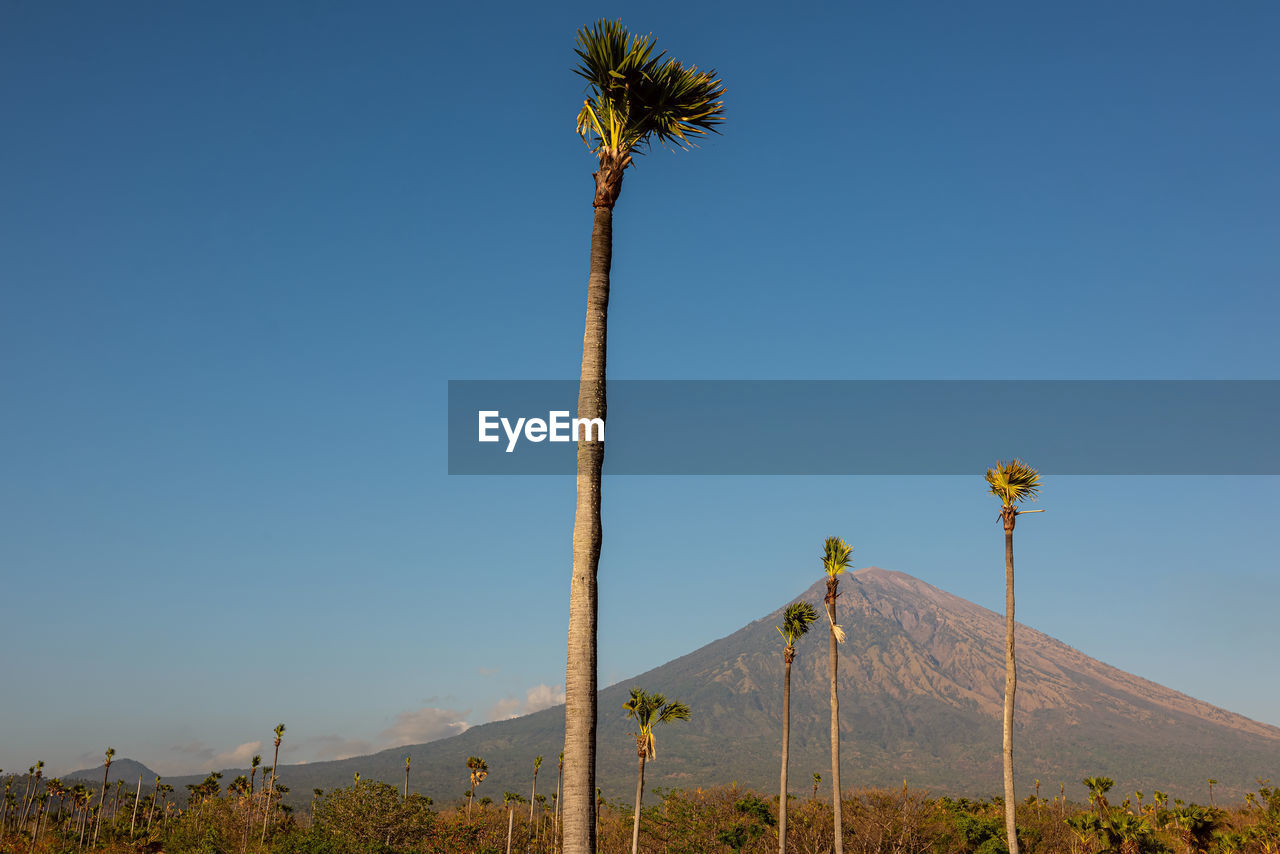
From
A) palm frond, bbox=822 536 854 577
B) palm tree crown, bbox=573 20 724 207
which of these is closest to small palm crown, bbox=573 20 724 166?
palm tree crown, bbox=573 20 724 207

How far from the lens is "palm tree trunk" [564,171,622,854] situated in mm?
11523

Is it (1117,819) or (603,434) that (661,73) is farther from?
(1117,819)

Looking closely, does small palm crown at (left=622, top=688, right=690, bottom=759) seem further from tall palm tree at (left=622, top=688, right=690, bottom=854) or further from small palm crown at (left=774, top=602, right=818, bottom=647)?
small palm crown at (left=774, top=602, right=818, bottom=647)

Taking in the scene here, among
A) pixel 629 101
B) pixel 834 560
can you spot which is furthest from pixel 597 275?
pixel 834 560

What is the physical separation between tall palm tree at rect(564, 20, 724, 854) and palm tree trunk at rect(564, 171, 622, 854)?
0.04 ft

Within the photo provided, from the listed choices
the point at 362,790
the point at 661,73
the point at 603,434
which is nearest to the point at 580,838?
the point at 603,434

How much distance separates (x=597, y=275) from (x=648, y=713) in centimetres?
4339

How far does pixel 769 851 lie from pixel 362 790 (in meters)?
31.5

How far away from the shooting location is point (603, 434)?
43.5 ft

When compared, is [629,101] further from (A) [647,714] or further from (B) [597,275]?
(A) [647,714]

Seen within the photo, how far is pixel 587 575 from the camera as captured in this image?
1258cm

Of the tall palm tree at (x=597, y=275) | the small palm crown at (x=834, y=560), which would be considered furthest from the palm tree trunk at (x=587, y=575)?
the small palm crown at (x=834, y=560)

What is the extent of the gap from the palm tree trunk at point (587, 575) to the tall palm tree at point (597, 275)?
0.04ft

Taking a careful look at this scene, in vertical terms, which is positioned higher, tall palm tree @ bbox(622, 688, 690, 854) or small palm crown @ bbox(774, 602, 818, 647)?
small palm crown @ bbox(774, 602, 818, 647)
